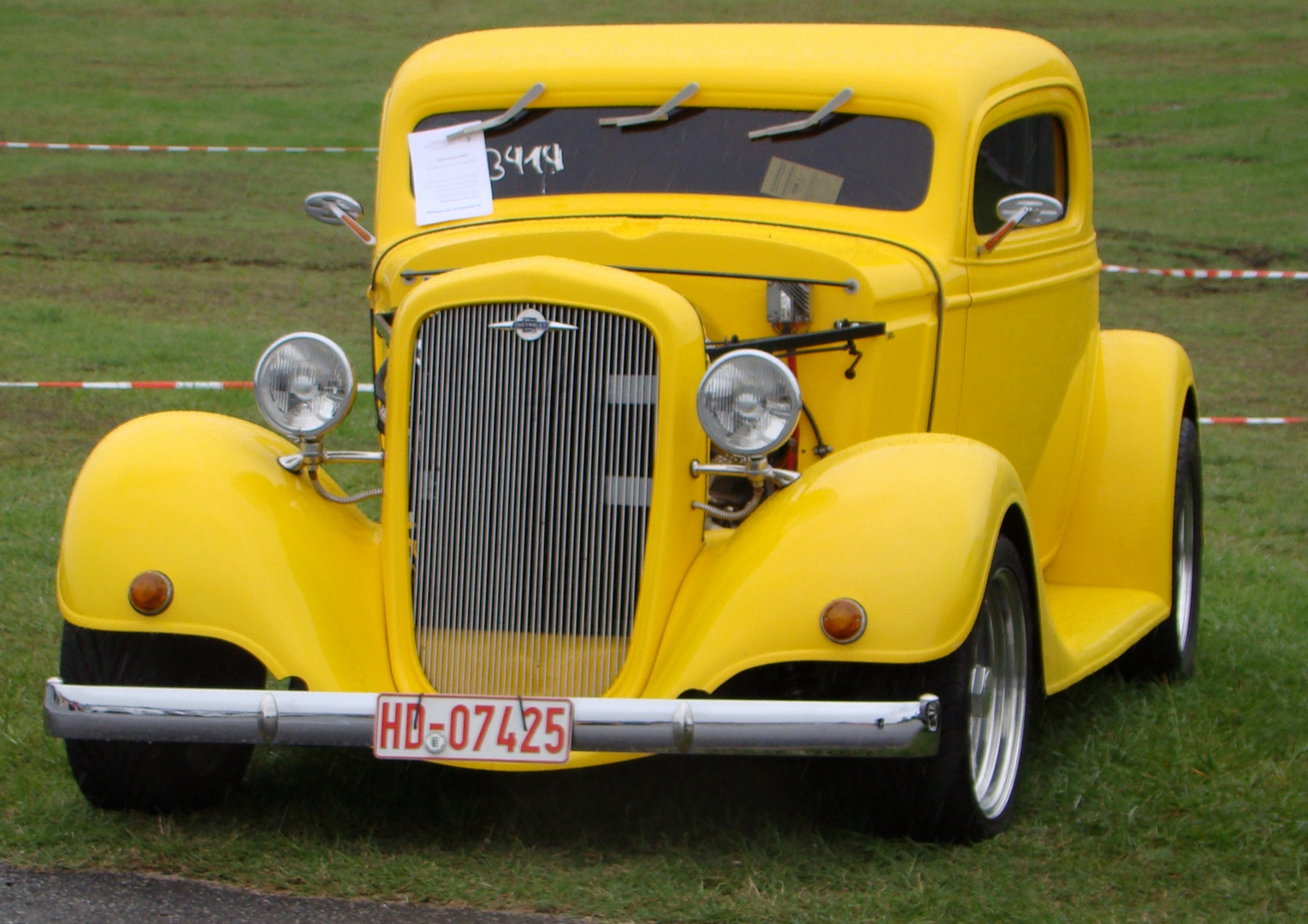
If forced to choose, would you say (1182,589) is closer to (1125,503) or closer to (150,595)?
(1125,503)

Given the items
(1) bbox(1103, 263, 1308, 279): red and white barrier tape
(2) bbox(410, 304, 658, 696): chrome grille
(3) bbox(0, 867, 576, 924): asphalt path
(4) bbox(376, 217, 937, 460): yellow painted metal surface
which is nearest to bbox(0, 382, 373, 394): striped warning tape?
(4) bbox(376, 217, 937, 460): yellow painted metal surface

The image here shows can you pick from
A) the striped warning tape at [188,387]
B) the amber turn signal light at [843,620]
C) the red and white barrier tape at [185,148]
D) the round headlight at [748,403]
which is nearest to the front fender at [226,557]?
the round headlight at [748,403]

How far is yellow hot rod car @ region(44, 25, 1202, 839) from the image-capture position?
3.71 metres

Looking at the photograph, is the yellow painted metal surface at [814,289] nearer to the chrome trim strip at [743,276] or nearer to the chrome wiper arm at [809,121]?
the chrome trim strip at [743,276]

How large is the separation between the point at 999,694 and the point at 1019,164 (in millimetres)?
1862

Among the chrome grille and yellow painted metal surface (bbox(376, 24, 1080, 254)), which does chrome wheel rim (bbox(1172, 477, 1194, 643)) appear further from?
the chrome grille

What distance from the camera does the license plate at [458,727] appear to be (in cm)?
354

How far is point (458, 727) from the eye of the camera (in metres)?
3.57

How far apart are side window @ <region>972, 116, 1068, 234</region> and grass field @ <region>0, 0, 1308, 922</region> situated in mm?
1496

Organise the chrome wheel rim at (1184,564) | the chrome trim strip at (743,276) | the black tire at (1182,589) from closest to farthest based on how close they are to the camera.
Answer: the chrome trim strip at (743,276) → the black tire at (1182,589) → the chrome wheel rim at (1184,564)

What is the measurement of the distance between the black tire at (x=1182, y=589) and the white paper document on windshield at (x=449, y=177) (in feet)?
7.64

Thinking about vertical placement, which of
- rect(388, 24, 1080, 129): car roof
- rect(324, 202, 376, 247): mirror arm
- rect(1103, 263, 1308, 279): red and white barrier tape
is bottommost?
rect(1103, 263, 1308, 279): red and white barrier tape

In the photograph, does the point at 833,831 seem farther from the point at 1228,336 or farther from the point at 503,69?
the point at 1228,336

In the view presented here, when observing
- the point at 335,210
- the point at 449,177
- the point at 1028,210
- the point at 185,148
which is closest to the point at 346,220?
the point at 335,210
